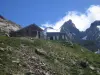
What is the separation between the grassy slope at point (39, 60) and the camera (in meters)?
44.2

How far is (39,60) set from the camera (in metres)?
48.4

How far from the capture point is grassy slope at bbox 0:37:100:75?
44.2 meters

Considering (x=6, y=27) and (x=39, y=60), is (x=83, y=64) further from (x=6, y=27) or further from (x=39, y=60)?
(x=6, y=27)

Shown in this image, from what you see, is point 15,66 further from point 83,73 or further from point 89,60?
point 89,60

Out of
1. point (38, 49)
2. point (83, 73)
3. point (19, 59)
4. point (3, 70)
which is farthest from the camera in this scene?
point (38, 49)

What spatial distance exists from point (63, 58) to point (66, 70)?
4.96 metres

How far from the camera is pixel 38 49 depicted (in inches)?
2103

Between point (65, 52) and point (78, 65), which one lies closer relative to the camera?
point (78, 65)

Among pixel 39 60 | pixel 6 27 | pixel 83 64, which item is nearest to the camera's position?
pixel 39 60

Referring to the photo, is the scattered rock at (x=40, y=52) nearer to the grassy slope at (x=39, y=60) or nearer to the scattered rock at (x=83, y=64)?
the grassy slope at (x=39, y=60)

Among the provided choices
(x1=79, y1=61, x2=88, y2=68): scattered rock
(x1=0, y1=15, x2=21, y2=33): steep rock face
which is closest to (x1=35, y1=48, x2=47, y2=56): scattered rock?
(x1=79, y1=61, x2=88, y2=68): scattered rock

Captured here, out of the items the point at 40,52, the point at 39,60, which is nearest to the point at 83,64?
the point at 40,52

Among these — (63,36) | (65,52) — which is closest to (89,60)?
(65,52)

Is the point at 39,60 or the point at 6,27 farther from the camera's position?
the point at 6,27
